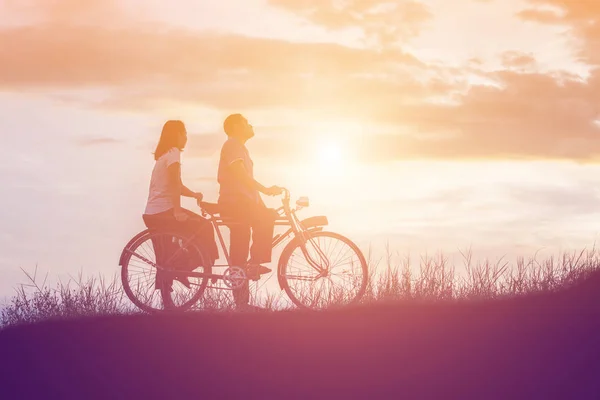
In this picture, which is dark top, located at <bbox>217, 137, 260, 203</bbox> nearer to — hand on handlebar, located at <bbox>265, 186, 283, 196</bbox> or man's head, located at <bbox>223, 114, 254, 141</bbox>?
man's head, located at <bbox>223, 114, 254, 141</bbox>

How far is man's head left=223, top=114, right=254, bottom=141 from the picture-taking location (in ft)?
37.1

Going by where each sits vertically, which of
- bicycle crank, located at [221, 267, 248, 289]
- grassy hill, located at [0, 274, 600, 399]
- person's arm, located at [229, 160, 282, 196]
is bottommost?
grassy hill, located at [0, 274, 600, 399]

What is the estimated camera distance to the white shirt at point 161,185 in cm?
1102

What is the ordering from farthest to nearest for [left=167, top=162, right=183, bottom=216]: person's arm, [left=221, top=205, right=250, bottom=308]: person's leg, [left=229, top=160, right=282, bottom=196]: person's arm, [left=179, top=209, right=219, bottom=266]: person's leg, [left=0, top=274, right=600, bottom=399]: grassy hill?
[left=179, top=209, right=219, bottom=266]: person's leg < [left=221, top=205, right=250, bottom=308]: person's leg < [left=229, top=160, right=282, bottom=196]: person's arm < [left=167, top=162, right=183, bottom=216]: person's arm < [left=0, top=274, right=600, bottom=399]: grassy hill

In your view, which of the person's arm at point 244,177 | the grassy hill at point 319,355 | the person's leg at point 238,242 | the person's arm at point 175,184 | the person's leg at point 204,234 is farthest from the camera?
the person's leg at point 204,234

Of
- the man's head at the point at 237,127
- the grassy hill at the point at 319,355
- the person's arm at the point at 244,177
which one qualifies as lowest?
the grassy hill at the point at 319,355

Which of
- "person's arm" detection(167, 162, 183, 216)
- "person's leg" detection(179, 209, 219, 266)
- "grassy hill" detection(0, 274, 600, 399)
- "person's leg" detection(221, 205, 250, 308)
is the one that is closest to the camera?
"grassy hill" detection(0, 274, 600, 399)

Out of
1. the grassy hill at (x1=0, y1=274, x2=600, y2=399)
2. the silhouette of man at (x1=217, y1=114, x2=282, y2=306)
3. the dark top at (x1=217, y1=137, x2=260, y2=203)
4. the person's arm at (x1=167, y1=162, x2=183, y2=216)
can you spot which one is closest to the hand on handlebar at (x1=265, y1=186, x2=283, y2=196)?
the silhouette of man at (x1=217, y1=114, x2=282, y2=306)

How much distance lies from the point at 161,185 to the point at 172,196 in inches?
7.7

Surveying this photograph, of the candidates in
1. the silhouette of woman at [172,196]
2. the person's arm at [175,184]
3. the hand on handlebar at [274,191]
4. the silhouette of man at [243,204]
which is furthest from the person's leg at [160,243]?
the hand on handlebar at [274,191]

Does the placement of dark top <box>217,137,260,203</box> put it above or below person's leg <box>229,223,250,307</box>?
above

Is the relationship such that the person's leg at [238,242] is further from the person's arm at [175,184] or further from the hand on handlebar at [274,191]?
the person's arm at [175,184]

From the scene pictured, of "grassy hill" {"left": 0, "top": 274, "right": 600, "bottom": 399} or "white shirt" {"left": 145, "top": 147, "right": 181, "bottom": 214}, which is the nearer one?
"grassy hill" {"left": 0, "top": 274, "right": 600, "bottom": 399}

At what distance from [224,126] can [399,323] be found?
11.4ft
